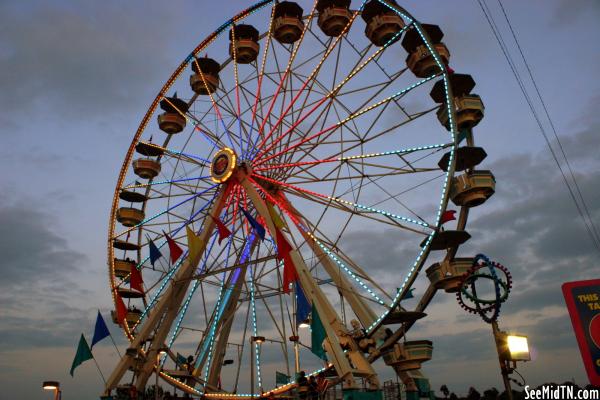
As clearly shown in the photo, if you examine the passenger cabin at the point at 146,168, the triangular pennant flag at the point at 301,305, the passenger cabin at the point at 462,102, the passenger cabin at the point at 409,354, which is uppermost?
the passenger cabin at the point at 146,168

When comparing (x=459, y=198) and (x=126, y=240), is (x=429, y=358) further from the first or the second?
(x=126, y=240)

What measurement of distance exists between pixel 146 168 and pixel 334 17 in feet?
32.4

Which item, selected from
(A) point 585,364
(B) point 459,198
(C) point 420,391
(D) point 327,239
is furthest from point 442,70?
(A) point 585,364

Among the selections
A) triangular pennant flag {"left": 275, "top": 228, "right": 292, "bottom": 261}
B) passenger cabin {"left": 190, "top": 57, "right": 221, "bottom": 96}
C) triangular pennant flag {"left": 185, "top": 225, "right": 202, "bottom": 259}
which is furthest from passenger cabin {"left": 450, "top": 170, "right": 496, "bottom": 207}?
passenger cabin {"left": 190, "top": 57, "right": 221, "bottom": 96}

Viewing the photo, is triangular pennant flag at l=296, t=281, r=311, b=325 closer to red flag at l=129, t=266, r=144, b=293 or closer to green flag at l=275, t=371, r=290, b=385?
green flag at l=275, t=371, r=290, b=385

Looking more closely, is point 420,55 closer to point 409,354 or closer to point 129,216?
point 409,354

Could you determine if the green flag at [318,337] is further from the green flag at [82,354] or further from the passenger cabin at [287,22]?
the passenger cabin at [287,22]

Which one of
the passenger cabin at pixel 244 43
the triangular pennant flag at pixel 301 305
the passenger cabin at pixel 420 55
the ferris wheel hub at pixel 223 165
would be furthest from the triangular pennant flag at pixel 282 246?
the passenger cabin at pixel 244 43

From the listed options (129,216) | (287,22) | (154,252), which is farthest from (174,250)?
(287,22)

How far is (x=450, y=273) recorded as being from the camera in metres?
14.7

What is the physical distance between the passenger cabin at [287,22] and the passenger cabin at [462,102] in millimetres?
5682

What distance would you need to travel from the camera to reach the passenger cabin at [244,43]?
20875mm

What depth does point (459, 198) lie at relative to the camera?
15.5 m

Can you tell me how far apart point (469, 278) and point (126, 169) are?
1652cm
